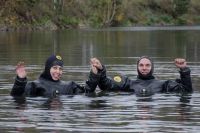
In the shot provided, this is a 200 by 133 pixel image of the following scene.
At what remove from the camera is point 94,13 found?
4783 inches

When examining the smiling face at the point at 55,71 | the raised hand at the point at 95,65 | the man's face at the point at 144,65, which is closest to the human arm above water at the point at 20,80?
the smiling face at the point at 55,71

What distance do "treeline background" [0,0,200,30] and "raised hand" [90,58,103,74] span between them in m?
77.3

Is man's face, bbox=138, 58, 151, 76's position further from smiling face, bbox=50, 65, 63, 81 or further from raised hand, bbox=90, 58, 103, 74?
smiling face, bbox=50, 65, 63, 81

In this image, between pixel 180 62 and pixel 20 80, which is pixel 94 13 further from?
pixel 20 80

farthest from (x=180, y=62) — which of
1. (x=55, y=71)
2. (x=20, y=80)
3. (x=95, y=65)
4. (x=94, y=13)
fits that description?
(x=94, y=13)

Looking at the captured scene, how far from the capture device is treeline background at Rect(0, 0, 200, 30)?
3999 inches

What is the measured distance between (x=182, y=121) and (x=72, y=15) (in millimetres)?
98923

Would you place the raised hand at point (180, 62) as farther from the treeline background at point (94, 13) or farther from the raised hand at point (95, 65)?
the treeline background at point (94, 13)

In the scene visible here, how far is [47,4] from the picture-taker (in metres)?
111

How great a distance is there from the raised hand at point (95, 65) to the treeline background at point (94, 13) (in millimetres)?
77312

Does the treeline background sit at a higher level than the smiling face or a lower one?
higher

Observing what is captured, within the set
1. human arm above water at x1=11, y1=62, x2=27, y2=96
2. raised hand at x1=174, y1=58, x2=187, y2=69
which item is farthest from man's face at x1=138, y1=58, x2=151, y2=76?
human arm above water at x1=11, y1=62, x2=27, y2=96

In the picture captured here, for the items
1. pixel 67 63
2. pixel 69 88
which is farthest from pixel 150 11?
pixel 69 88

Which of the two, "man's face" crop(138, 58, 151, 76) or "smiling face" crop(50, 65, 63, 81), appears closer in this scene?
"smiling face" crop(50, 65, 63, 81)
